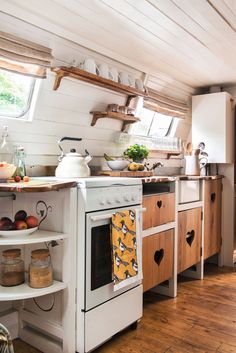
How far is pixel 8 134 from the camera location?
7.25 ft

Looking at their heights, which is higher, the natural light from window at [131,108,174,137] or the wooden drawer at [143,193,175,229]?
the natural light from window at [131,108,174,137]

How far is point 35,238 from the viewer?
1.75 m

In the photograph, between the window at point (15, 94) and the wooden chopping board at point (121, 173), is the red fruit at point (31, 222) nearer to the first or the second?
the window at point (15, 94)

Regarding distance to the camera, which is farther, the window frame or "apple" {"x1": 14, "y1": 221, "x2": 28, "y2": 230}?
the window frame

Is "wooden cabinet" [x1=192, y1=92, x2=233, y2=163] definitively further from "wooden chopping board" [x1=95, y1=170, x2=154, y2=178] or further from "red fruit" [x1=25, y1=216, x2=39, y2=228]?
"red fruit" [x1=25, y1=216, x2=39, y2=228]

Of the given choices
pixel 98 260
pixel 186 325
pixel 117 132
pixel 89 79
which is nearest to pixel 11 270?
pixel 98 260

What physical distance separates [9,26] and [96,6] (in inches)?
21.8

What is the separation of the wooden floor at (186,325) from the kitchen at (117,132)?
0.01 m

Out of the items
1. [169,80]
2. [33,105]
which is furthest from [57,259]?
[169,80]

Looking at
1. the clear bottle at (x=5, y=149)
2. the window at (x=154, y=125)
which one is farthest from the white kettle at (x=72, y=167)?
the window at (x=154, y=125)

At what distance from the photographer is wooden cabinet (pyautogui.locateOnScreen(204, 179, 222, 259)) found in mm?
3539

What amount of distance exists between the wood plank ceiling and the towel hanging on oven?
4.21 ft

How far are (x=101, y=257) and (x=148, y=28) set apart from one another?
1600 millimetres

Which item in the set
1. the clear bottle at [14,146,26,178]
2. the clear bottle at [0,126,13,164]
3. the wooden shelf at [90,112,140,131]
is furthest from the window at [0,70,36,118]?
the wooden shelf at [90,112,140,131]
